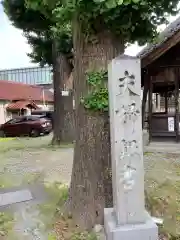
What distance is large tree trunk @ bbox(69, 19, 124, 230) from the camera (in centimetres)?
479

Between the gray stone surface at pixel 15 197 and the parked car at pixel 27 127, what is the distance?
1705cm

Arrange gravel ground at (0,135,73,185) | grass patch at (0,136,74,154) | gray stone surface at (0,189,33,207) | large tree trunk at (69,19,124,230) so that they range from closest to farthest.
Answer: large tree trunk at (69,19,124,230) → gray stone surface at (0,189,33,207) → gravel ground at (0,135,73,185) → grass patch at (0,136,74,154)

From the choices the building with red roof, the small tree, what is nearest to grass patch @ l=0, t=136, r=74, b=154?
the small tree

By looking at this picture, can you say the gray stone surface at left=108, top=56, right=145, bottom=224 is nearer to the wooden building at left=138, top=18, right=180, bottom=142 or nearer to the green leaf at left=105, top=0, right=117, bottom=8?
the green leaf at left=105, top=0, right=117, bottom=8

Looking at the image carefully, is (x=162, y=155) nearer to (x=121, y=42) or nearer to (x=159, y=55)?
(x=159, y=55)

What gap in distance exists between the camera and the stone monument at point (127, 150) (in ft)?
13.5

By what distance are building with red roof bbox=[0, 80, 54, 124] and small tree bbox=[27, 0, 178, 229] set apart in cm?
2687

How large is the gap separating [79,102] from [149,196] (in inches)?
82.0

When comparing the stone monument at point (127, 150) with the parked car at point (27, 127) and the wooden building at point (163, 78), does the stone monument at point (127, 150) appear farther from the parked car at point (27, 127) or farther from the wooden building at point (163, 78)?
the parked car at point (27, 127)

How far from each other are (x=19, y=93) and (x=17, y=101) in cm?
320

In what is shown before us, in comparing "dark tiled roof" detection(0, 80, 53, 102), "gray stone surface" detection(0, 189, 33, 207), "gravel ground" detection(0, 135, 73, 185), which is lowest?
"gray stone surface" detection(0, 189, 33, 207)

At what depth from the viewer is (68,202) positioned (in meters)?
5.14

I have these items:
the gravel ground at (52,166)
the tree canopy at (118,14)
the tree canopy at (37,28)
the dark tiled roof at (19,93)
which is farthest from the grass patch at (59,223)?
the dark tiled roof at (19,93)

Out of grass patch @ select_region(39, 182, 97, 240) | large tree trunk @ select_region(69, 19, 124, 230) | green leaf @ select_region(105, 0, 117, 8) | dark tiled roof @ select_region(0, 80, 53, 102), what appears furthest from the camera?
dark tiled roof @ select_region(0, 80, 53, 102)
